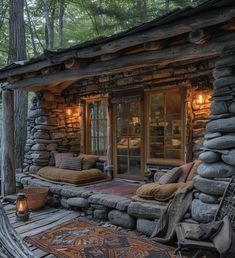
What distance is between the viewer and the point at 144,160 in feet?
17.7

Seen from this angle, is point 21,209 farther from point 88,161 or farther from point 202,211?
point 202,211

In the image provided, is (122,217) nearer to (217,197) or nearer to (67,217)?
(67,217)

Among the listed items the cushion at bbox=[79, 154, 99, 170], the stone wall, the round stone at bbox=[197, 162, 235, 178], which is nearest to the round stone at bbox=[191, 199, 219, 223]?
the round stone at bbox=[197, 162, 235, 178]

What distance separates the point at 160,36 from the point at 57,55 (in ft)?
5.62

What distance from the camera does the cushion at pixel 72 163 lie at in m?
5.75

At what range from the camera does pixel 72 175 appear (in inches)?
208

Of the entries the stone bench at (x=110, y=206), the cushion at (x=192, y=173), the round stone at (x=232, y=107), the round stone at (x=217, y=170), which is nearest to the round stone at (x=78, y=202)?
the stone bench at (x=110, y=206)

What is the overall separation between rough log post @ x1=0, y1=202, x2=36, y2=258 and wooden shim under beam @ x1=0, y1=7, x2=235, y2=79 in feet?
8.00

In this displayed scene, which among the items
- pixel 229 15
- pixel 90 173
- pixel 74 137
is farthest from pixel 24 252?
pixel 74 137

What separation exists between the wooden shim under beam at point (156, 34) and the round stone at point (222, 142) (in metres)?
1.15

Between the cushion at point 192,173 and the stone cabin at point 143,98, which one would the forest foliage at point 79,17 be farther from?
the cushion at point 192,173

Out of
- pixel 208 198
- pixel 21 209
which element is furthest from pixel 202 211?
pixel 21 209

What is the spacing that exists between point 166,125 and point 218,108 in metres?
2.11

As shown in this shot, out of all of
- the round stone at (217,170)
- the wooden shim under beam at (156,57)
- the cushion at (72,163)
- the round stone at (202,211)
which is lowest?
the round stone at (202,211)
